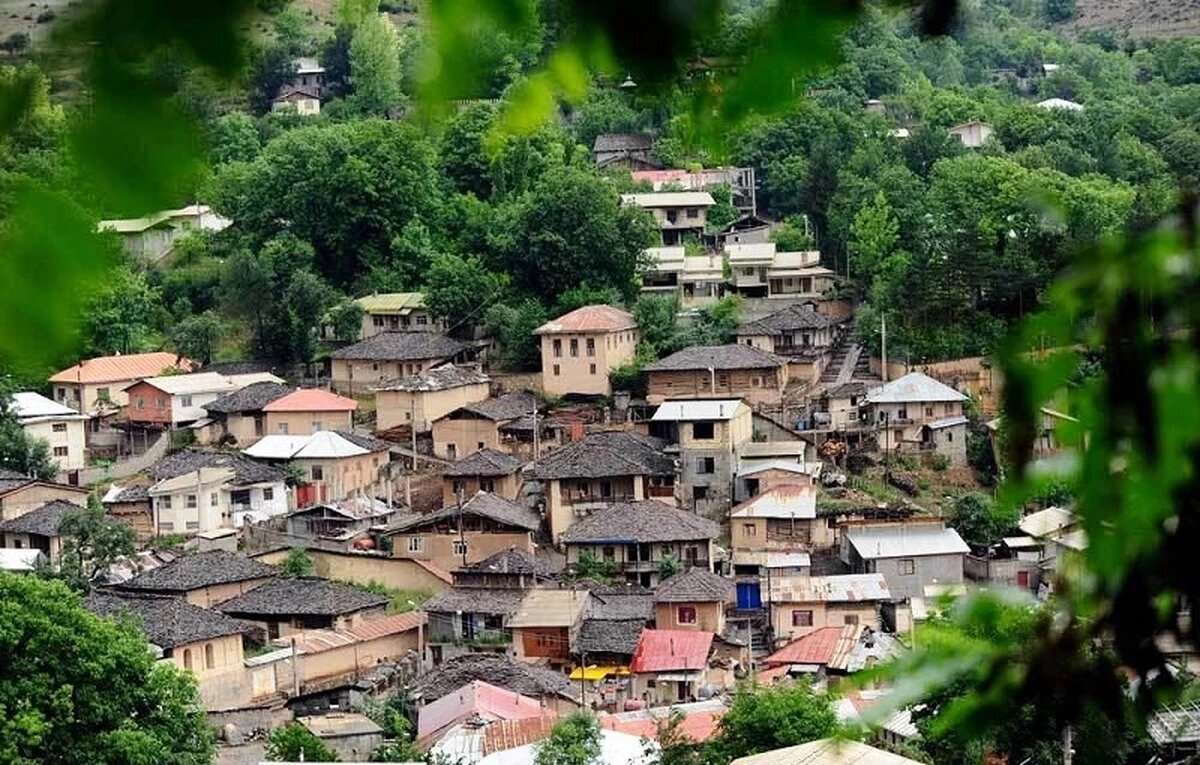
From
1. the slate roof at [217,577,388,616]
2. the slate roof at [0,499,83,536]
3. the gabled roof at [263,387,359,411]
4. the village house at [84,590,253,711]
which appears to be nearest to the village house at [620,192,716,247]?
the gabled roof at [263,387,359,411]

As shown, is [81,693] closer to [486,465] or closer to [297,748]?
[297,748]

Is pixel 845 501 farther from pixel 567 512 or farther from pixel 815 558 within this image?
pixel 567 512

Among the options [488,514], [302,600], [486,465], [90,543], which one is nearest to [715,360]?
[486,465]

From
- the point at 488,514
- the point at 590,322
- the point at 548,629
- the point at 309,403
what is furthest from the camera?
the point at 590,322

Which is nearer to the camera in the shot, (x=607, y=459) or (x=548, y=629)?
(x=548, y=629)

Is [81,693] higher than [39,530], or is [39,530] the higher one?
[39,530]

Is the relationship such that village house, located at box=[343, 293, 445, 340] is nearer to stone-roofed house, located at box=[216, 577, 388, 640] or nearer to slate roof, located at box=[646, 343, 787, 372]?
slate roof, located at box=[646, 343, 787, 372]

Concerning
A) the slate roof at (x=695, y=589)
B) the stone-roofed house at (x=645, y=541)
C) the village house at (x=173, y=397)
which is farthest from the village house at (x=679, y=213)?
the slate roof at (x=695, y=589)

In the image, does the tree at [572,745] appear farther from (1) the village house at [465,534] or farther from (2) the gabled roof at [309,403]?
(2) the gabled roof at [309,403]
